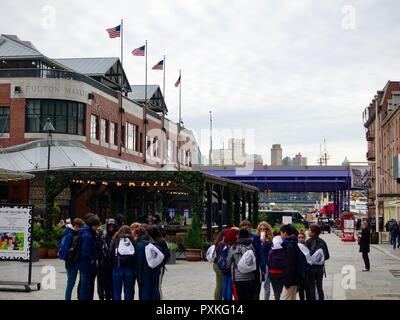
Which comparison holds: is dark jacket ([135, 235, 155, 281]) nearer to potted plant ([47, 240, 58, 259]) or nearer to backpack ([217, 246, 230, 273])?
backpack ([217, 246, 230, 273])

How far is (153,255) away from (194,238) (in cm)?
1571

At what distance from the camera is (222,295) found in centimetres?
1348

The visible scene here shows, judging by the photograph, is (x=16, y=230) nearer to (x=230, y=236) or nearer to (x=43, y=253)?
(x=230, y=236)

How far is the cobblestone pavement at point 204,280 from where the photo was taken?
54.3 feet

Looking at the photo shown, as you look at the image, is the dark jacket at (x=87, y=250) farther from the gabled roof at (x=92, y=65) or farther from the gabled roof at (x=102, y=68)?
the gabled roof at (x=92, y=65)

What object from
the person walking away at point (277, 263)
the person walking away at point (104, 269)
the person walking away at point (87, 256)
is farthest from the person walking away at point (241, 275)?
the person walking away at point (87, 256)

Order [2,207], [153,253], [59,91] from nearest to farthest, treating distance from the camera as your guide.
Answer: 1. [153,253]
2. [2,207]
3. [59,91]

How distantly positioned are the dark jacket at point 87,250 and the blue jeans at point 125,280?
0.78 m

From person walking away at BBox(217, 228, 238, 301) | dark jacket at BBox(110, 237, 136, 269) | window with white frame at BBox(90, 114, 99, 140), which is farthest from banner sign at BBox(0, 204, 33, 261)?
window with white frame at BBox(90, 114, 99, 140)

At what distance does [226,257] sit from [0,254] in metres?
7.00

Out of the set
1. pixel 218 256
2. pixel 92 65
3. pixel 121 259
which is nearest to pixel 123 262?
pixel 121 259

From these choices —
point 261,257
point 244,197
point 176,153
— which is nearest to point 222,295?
point 261,257

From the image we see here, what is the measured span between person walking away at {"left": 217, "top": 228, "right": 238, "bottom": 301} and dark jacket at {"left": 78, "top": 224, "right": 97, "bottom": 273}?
98.0 inches

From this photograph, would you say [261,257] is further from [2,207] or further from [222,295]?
[2,207]
